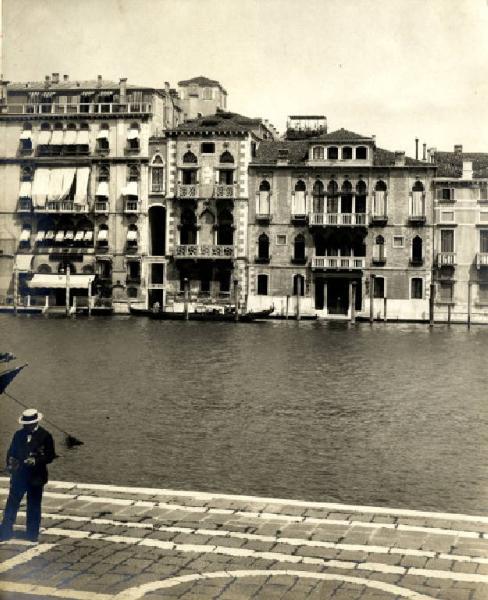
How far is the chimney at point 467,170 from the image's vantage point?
30925 mm

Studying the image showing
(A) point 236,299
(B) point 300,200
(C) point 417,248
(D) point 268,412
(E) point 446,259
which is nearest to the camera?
(D) point 268,412

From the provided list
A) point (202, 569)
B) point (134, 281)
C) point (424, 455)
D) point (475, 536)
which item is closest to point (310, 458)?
point (424, 455)

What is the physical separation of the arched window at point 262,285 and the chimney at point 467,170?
875 cm

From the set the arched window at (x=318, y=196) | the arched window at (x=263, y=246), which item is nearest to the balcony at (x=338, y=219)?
the arched window at (x=318, y=196)

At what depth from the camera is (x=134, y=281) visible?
35250mm

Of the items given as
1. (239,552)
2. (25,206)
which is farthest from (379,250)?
(239,552)

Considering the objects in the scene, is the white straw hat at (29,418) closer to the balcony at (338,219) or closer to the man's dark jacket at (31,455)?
the man's dark jacket at (31,455)

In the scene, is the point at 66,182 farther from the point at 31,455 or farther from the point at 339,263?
the point at 31,455

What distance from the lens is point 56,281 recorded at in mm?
28078

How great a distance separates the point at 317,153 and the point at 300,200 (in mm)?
1986

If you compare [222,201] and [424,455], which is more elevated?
[222,201]

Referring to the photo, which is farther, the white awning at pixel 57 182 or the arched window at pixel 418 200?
the arched window at pixel 418 200

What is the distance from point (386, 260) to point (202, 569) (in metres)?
31.0

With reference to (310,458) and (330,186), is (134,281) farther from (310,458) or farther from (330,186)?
(310,458)
